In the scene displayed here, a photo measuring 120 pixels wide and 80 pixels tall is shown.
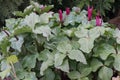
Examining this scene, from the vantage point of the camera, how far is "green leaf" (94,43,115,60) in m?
2.20

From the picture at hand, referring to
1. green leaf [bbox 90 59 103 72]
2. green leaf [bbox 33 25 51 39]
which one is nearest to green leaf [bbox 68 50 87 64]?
green leaf [bbox 90 59 103 72]

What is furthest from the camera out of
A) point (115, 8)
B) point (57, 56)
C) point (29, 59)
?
point (115, 8)

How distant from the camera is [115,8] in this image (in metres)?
5.00

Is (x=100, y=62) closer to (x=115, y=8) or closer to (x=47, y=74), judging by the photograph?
(x=47, y=74)

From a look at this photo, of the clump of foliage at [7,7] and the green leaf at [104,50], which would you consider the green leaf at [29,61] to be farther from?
the clump of foliage at [7,7]

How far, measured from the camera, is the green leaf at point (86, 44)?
7.08 ft

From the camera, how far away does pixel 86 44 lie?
7.12ft

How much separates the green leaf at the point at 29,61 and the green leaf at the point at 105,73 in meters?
0.47

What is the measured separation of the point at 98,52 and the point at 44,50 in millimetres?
385

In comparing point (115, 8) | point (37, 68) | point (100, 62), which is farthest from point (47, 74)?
point (115, 8)

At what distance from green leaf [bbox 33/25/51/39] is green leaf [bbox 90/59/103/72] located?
370mm

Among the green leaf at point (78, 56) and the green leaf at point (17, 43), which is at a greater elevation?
the green leaf at point (17, 43)

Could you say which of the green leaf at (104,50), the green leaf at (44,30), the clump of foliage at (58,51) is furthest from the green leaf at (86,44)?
the green leaf at (44,30)

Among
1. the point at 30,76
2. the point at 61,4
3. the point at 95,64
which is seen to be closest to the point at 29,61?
the point at 30,76
